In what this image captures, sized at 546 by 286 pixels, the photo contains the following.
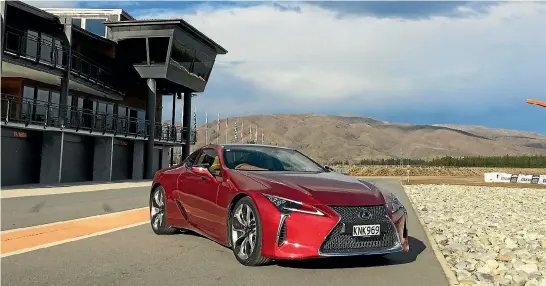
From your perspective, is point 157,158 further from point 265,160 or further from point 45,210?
point 265,160

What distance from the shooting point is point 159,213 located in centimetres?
872

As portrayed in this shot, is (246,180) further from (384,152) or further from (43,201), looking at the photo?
(384,152)

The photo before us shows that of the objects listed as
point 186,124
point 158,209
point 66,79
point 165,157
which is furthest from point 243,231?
point 165,157

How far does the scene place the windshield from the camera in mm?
7207

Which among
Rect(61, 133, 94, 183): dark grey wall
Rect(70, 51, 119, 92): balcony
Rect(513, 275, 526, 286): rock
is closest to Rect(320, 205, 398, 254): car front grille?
Rect(513, 275, 526, 286): rock

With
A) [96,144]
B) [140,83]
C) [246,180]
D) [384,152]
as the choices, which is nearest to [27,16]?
[96,144]

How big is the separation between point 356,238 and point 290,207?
77cm

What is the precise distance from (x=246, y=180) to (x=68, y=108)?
967 inches

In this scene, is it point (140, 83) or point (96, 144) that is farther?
point (140, 83)

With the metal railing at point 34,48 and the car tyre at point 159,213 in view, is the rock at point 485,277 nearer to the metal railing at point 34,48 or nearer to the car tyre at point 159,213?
the car tyre at point 159,213

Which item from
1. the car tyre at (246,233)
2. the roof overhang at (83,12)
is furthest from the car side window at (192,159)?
the roof overhang at (83,12)

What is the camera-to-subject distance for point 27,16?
27.0m

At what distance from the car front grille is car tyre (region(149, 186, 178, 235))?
140 inches

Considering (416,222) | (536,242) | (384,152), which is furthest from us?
(384,152)
